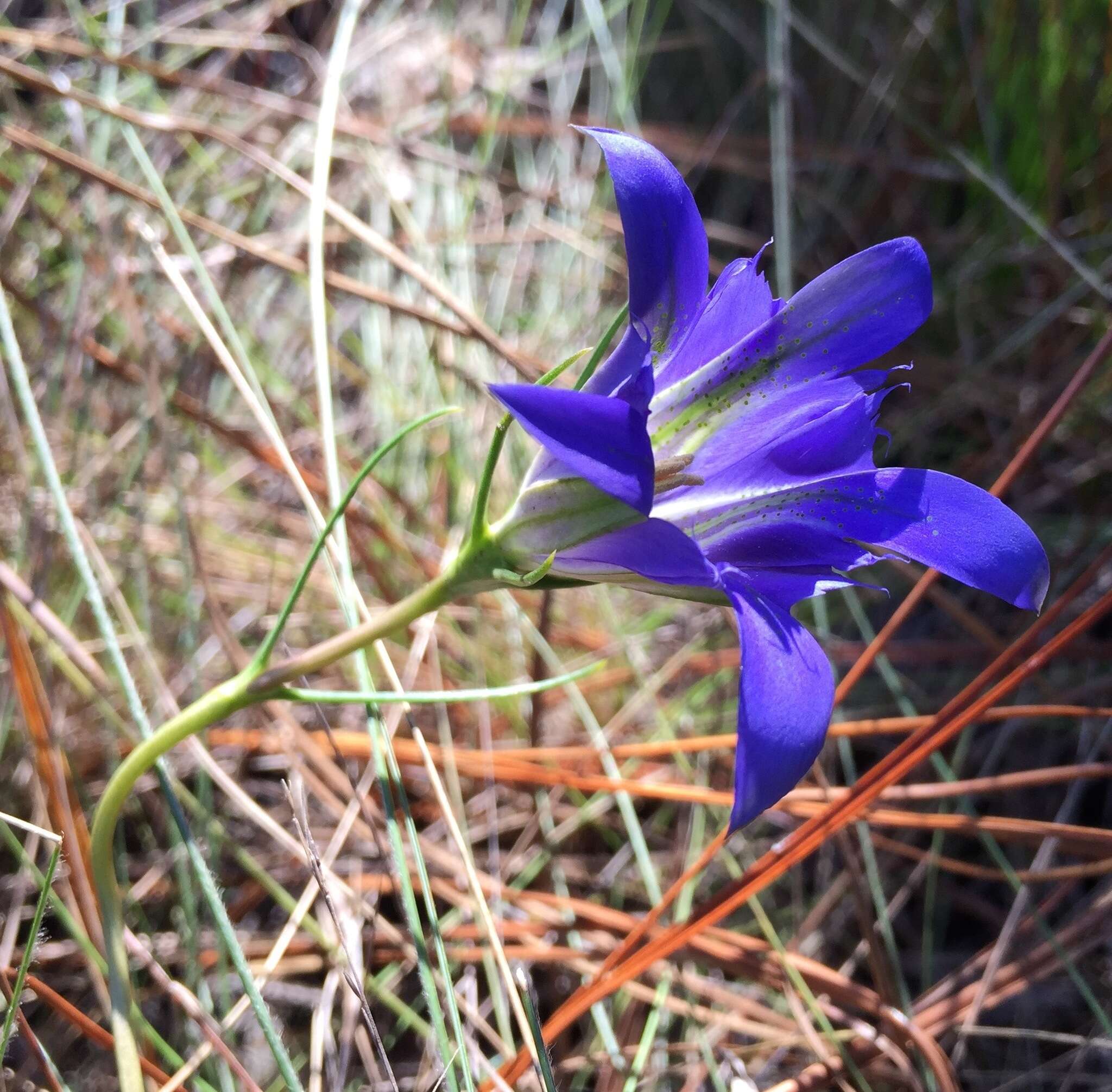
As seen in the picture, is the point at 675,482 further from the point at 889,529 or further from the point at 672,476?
the point at 889,529

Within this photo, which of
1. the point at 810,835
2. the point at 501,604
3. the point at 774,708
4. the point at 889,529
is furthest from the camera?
the point at 501,604

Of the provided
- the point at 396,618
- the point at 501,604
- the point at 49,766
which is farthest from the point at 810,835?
the point at 49,766

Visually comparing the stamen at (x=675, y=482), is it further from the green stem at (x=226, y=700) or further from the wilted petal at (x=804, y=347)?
the green stem at (x=226, y=700)

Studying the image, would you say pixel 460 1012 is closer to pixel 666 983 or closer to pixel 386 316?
pixel 666 983

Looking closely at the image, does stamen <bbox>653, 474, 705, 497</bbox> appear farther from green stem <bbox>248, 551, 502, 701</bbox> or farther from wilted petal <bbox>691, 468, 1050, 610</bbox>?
green stem <bbox>248, 551, 502, 701</bbox>

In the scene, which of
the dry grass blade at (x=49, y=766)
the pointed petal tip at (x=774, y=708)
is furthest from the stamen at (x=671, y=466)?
the dry grass blade at (x=49, y=766)
